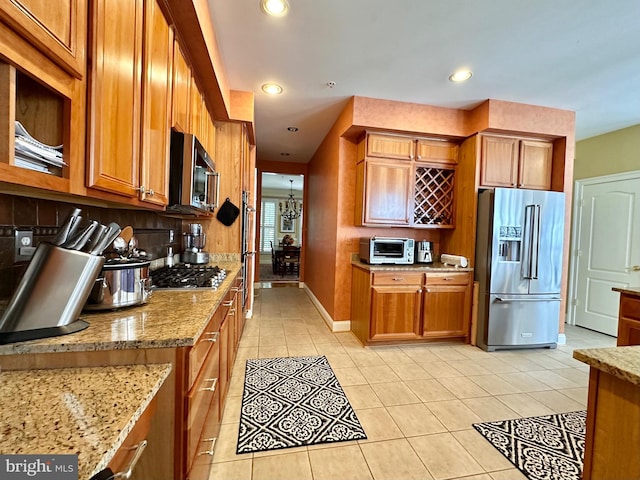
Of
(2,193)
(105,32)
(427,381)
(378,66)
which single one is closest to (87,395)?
(2,193)

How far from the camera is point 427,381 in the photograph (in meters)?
2.43

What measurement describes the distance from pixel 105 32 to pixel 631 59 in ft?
11.9

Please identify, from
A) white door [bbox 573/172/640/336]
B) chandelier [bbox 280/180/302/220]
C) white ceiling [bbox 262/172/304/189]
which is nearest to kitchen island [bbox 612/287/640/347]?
white door [bbox 573/172/640/336]

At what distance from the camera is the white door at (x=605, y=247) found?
353 centimetres

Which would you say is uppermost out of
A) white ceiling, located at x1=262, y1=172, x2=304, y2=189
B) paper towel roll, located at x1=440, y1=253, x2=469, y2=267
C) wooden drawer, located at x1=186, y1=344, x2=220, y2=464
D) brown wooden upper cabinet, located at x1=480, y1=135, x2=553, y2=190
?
white ceiling, located at x1=262, y1=172, x2=304, y2=189

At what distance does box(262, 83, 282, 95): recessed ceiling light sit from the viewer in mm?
2877

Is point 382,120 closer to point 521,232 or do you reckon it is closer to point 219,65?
point 219,65

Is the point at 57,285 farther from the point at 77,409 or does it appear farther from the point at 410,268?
the point at 410,268

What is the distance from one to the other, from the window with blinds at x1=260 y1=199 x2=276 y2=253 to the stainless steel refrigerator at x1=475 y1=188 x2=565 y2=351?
24.8ft

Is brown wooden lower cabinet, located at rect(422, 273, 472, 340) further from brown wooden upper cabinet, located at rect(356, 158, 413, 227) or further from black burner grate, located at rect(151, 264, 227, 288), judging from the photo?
black burner grate, located at rect(151, 264, 227, 288)

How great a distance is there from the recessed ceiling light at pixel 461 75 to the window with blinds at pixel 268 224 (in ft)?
25.1

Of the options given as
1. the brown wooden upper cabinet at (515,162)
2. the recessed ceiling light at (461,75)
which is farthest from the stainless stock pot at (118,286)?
the brown wooden upper cabinet at (515,162)

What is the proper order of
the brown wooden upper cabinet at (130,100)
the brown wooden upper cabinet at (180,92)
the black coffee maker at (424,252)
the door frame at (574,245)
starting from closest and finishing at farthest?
the brown wooden upper cabinet at (130,100), the brown wooden upper cabinet at (180,92), the black coffee maker at (424,252), the door frame at (574,245)

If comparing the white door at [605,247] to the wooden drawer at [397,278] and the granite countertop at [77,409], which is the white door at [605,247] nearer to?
the wooden drawer at [397,278]
